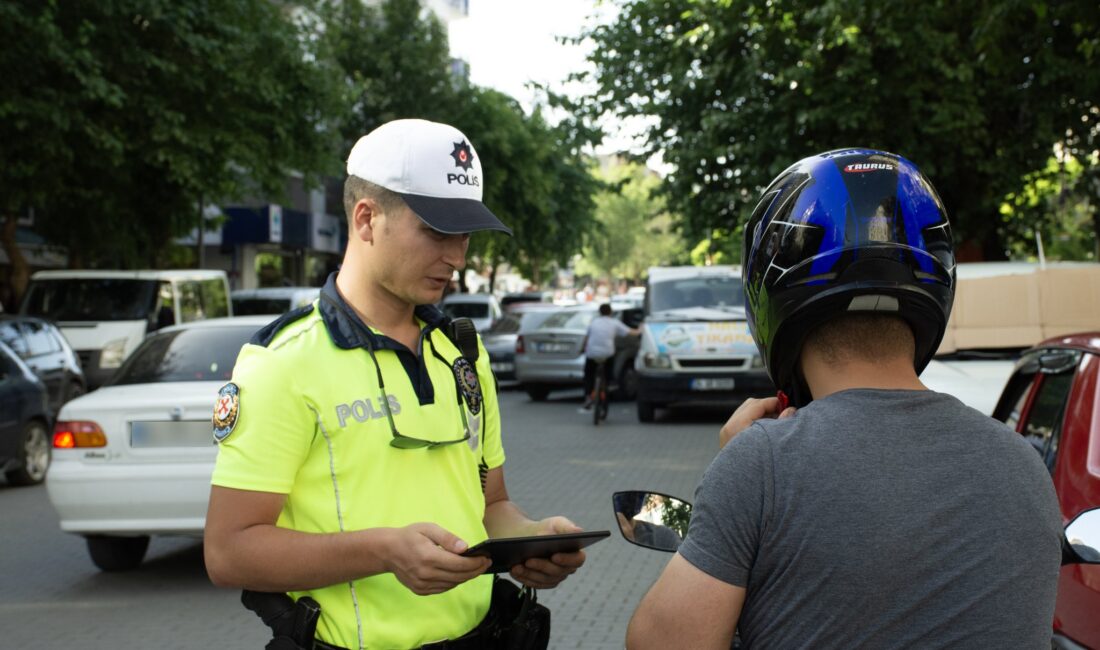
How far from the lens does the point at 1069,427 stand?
395 centimetres

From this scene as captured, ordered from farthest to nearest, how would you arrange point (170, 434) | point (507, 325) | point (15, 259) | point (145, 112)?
point (507, 325) < point (15, 259) < point (145, 112) < point (170, 434)

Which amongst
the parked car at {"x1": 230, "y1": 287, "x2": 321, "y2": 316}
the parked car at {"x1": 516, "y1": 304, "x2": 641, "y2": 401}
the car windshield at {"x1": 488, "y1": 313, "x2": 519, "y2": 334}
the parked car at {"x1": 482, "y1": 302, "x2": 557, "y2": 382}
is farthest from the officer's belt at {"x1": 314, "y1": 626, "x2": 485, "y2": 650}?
the car windshield at {"x1": 488, "y1": 313, "x2": 519, "y2": 334}

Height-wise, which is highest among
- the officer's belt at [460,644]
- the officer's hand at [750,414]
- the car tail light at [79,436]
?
the officer's hand at [750,414]

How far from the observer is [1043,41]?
17547mm

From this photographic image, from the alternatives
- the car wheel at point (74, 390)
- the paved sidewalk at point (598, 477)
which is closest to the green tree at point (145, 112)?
the car wheel at point (74, 390)

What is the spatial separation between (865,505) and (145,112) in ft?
69.8

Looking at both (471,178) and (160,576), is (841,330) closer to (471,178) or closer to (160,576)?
(471,178)

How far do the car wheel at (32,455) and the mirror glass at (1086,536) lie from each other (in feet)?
35.2

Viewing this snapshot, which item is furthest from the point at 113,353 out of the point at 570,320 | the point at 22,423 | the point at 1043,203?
A: the point at 1043,203

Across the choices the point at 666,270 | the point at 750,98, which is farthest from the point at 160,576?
the point at 750,98

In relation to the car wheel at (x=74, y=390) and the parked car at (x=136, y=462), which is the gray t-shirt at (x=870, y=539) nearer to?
the parked car at (x=136, y=462)

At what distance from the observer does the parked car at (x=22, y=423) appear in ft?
37.2

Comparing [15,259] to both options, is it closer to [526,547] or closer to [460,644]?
[460,644]

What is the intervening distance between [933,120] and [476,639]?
17.4m
